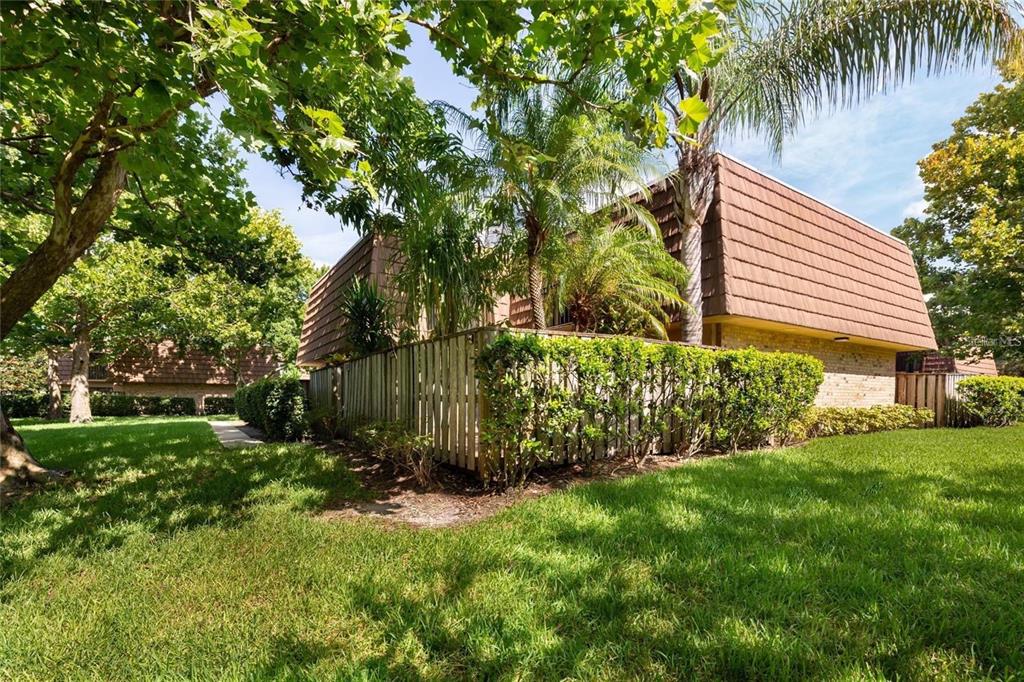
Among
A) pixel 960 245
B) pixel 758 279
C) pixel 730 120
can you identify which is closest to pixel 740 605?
pixel 758 279

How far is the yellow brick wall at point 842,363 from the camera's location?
32.1 feet

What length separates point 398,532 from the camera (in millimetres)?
3623

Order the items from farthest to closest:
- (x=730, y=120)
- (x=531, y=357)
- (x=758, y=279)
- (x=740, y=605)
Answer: (x=758, y=279) → (x=730, y=120) → (x=531, y=357) → (x=740, y=605)

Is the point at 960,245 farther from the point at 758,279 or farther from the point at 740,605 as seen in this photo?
the point at 740,605

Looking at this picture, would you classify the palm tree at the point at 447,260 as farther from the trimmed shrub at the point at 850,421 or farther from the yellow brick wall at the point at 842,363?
the trimmed shrub at the point at 850,421

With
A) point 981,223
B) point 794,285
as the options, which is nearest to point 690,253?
point 794,285

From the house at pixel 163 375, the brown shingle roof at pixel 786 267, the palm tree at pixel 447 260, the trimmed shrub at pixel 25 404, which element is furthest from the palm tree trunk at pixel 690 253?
the trimmed shrub at pixel 25 404

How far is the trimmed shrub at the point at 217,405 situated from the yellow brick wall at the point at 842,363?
25.5 metres

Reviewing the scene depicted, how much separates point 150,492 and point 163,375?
24597 mm

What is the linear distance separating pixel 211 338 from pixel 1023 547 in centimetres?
2663

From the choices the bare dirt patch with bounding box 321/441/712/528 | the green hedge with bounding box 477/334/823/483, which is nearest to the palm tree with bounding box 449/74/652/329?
the green hedge with bounding box 477/334/823/483

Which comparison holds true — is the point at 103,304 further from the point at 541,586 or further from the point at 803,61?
the point at 803,61

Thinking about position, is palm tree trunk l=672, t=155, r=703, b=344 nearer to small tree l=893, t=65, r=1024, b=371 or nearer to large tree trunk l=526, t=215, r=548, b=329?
large tree trunk l=526, t=215, r=548, b=329

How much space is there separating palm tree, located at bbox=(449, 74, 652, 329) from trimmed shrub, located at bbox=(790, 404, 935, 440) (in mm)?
5403
